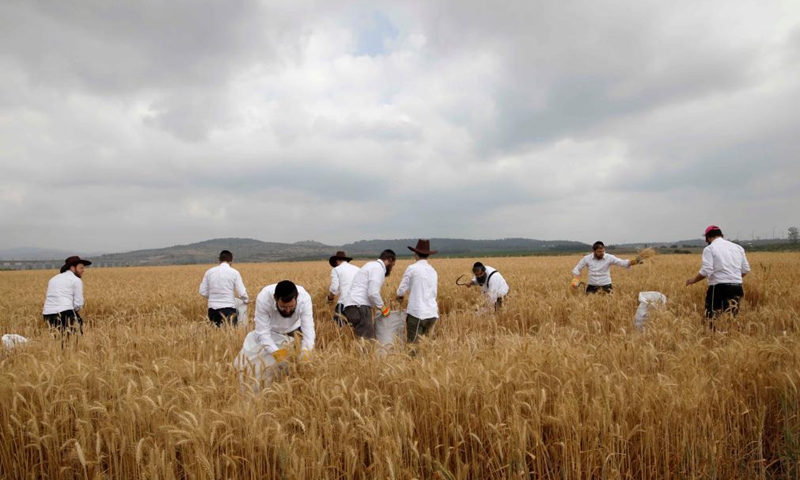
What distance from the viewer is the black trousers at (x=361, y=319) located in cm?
700

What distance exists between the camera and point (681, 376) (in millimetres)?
3465

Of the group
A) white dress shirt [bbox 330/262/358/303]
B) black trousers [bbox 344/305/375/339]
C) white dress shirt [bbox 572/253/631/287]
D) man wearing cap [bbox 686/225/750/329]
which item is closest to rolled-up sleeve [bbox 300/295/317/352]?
black trousers [bbox 344/305/375/339]

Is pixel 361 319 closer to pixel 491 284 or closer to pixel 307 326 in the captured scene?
pixel 307 326

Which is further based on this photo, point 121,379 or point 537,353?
point 537,353

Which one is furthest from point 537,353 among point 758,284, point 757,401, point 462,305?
point 758,284

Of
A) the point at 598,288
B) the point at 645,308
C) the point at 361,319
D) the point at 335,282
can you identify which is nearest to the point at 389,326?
the point at 361,319

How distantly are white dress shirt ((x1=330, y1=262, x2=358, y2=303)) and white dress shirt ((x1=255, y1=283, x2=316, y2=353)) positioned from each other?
2.39m

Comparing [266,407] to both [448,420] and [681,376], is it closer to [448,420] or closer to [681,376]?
[448,420]

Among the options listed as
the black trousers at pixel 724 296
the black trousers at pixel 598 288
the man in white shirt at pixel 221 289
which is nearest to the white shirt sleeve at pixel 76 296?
the man in white shirt at pixel 221 289

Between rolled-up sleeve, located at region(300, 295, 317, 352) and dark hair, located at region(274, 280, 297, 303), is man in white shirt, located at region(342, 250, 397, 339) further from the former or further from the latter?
dark hair, located at region(274, 280, 297, 303)

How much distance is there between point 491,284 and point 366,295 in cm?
275

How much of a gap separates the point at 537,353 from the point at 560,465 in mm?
1154

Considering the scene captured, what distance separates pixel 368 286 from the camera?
23.3 ft

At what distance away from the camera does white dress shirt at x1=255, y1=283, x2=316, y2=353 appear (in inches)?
184
